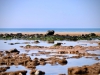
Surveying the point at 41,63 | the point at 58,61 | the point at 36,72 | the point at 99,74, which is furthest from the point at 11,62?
the point at 99,74

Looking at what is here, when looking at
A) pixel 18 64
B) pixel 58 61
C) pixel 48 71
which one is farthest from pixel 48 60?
pixel 48 71

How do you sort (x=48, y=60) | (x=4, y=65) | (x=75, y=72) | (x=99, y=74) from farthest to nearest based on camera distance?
(x=48, y=60) < (x=4, y=65) < (x=75, y=72) < (x=99, y=74)

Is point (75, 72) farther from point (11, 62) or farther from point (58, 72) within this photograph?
point (11, 62)

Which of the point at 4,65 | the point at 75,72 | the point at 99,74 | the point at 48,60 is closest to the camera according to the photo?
the point at 99,74

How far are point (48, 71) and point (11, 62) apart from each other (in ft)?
13.4

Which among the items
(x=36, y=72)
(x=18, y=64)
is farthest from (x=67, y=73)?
(x=18, y=64)

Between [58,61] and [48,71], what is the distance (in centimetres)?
322

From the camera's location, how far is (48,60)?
63.5ft

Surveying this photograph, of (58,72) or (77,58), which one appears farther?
(77,58)

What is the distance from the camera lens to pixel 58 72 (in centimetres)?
1516

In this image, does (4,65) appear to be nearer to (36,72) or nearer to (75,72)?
(36,72)

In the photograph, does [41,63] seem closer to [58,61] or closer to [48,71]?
[58,61]

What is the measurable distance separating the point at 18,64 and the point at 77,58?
4.91 metres

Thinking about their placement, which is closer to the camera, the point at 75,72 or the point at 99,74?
the point at 99,74
